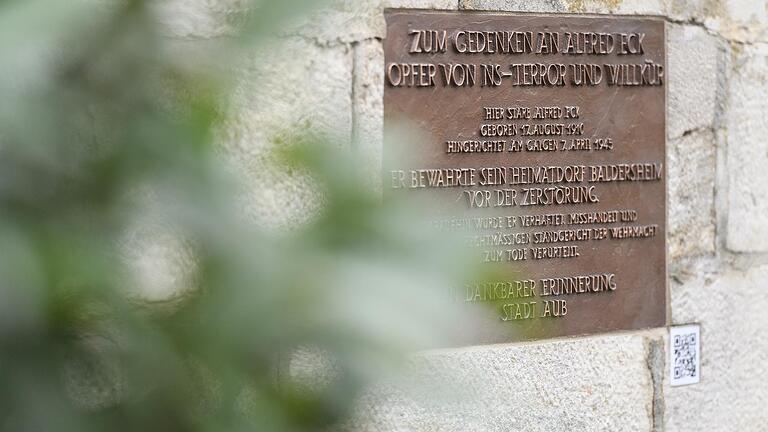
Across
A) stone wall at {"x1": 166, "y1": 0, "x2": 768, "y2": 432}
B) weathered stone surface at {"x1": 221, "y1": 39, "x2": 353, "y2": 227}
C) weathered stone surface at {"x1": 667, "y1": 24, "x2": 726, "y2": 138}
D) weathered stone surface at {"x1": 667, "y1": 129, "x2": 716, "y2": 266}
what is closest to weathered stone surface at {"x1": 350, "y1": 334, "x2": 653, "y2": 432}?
stone wall at {"x1": 166, "y1": 0, "x2": 768, "y2": 432}

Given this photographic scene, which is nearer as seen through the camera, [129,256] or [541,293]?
[129,256]

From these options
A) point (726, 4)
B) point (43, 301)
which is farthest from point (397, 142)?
point (726, 4)

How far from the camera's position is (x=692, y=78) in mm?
3650

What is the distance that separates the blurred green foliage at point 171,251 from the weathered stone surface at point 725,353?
3.34 metres

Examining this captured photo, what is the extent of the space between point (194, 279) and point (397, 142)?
0.10m

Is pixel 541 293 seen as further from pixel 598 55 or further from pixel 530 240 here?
pixel 598 55

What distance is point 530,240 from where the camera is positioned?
10.9 feet

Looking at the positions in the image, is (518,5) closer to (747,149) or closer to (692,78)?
(692,78)

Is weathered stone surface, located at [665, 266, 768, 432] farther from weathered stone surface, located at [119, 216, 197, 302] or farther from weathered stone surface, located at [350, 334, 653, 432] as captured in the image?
weathered stone surface, located at [119, 216, 197, 302]

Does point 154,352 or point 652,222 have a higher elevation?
point 652,222

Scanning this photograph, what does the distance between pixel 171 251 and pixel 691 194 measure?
3390 mm

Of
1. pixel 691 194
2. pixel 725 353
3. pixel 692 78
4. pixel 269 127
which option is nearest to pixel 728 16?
pixel 692 78

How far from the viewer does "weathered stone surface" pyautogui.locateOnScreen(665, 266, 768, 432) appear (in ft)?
12.1

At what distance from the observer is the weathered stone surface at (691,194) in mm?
3631
